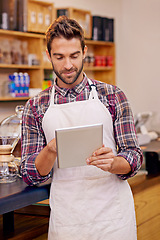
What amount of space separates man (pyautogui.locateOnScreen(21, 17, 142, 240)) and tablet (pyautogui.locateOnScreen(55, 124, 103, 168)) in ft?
0.71

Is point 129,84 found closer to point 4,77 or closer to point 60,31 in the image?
point 4,77

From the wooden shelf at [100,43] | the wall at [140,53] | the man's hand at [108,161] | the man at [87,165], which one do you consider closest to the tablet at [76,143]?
the man's hand at [108,161]

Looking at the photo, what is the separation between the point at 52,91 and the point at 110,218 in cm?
58

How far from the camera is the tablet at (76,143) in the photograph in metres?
1.25

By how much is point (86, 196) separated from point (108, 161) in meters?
0.26

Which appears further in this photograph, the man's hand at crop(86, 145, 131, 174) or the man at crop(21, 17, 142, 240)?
the man at crop(21, 17, 142, 240)

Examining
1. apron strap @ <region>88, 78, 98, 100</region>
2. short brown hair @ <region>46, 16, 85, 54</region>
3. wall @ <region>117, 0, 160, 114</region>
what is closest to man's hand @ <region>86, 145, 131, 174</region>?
apron strap @ <region>88, 78, 98, 100</region>

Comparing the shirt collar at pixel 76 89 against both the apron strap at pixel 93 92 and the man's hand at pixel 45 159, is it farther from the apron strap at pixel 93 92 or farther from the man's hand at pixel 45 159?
the man's hand at pixel 45 159

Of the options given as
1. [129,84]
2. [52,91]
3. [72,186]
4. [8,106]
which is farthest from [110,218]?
[129,84]

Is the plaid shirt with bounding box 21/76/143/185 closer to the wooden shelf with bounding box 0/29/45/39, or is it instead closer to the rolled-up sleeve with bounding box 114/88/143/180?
the rolled-up sleeve with bounding box 114/88/143/180

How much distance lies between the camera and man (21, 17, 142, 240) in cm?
150

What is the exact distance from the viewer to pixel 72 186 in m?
1.55

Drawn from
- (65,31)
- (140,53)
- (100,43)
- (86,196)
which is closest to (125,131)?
(86,196)

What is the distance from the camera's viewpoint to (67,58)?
1.47 meters
